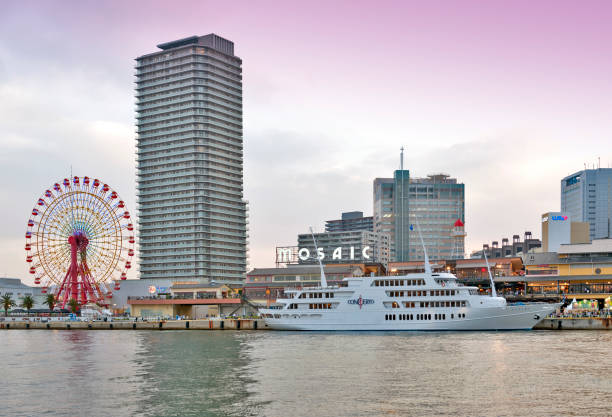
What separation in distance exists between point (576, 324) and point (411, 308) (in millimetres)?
29990

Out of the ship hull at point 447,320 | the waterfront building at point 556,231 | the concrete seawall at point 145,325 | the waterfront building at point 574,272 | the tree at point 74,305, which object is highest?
the waterfront building at point 556,231

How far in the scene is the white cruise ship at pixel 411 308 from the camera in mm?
105750

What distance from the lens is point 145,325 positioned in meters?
135

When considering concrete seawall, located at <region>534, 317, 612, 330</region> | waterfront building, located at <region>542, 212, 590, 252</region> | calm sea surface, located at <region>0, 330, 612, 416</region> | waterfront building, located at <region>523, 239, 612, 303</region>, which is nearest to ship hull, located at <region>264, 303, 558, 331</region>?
concrete seawall, located at <region>534, 317, 612, 330</region>

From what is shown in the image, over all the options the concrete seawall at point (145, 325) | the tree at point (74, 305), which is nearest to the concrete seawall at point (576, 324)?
the concrete seawall at point (145, 325)

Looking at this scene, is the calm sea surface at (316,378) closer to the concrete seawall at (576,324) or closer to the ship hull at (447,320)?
the ship hull at (447,320)

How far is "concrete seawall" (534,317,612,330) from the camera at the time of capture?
114438mm

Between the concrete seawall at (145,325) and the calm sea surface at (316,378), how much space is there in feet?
128

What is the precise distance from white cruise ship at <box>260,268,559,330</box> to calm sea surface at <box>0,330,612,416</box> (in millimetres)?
16069

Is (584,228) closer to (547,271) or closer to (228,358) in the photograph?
(547,271)

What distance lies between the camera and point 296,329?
4515 inches

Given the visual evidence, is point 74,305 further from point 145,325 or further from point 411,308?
point 411,308

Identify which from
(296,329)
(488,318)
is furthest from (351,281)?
(488,318)

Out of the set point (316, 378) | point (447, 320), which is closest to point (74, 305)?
point (447, 320)
